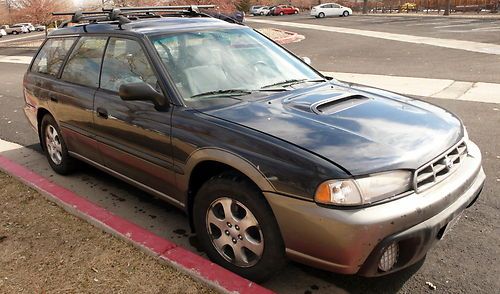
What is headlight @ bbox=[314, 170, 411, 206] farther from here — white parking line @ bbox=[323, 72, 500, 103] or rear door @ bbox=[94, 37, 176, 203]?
white parking line @ bbox=[323, 72, 500, 103]

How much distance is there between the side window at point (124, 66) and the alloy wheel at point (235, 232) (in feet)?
3.63

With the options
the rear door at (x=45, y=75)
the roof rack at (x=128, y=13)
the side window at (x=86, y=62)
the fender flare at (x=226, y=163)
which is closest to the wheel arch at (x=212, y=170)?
the fender flare at (x=226, y=163)

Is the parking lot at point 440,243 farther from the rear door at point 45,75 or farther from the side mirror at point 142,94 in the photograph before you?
the side mirror at point 142,94

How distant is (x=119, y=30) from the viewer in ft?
12.6

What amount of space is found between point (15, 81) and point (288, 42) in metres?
12.0

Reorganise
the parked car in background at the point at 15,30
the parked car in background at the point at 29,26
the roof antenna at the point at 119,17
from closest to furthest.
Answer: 1. the roof antenna at the point at 119,17
2. the parked car in background at the point at 15,30
3. the parked car in background at the point at 29,26

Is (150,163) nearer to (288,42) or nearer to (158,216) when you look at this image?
(158,216)

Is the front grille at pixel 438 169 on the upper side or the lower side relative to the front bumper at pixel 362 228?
upper

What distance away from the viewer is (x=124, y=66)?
375 centimetres

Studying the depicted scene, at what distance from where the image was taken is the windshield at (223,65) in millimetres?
3355

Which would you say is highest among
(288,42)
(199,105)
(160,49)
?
(160,49)

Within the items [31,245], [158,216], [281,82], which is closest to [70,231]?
[31,245]

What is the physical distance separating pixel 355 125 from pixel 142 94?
4.77 ft

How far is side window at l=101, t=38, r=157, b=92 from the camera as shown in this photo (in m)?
3.50
